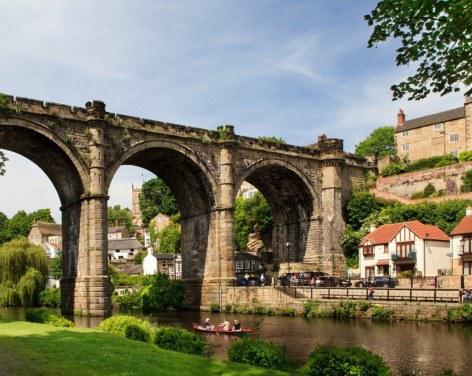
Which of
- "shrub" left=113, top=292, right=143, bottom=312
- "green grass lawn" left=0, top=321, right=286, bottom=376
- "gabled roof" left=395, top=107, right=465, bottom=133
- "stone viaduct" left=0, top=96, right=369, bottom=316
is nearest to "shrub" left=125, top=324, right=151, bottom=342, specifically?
"green grass lawn" left=0, top=321, right=286, bottom=376

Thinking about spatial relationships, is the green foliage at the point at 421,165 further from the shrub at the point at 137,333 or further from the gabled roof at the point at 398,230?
the shrub at the point at 137,333

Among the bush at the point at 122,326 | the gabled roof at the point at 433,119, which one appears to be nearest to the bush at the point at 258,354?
the bush at the point at 122,326

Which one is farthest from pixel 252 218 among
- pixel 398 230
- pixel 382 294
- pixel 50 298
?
pixel 382 294

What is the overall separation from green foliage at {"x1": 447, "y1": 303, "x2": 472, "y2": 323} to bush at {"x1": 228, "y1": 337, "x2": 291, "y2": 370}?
67.3 feet

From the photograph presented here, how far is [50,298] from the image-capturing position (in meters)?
62.1

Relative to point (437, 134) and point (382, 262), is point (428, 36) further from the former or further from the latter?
point (437, 134)

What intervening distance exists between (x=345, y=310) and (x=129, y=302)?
84.4 ft

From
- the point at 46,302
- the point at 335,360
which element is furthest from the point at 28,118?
the point at 335,360

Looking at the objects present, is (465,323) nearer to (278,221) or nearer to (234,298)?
(234,298)

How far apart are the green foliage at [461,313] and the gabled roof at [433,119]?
56.8 metres

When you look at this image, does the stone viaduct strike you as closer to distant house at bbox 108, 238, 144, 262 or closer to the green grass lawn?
the green grass lawn

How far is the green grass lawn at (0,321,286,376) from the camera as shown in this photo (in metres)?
14.1

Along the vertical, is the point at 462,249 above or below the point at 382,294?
above

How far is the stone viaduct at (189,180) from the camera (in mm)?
46219
